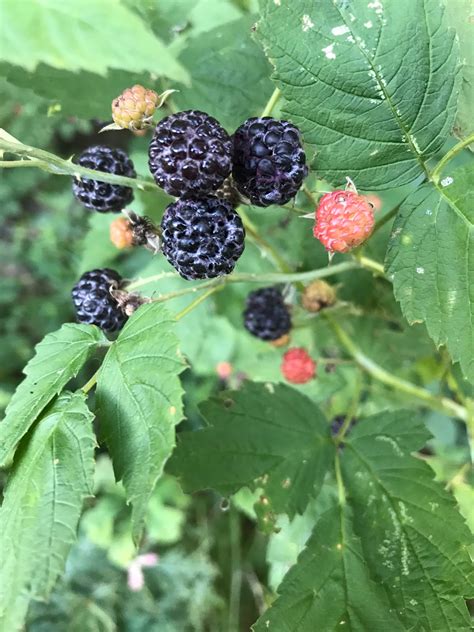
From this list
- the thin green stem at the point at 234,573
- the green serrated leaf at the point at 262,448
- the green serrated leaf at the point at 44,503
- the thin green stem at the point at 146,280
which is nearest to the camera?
the green serrated leaf at the point at 44,503

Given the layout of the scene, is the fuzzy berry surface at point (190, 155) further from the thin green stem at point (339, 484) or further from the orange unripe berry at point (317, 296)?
the thin green stem at point (339, 484)

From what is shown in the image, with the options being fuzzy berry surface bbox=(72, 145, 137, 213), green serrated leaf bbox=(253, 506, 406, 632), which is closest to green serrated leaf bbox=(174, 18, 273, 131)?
fuzzy berry surface bbox=(72, 145, 137, 213)

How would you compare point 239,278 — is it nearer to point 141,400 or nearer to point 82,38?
point 141,400

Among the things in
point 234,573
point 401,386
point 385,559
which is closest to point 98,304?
point 385,559

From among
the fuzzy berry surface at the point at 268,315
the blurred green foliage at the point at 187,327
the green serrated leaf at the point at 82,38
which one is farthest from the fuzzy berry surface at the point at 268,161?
the fuzzy berry surface at the point at 268,315

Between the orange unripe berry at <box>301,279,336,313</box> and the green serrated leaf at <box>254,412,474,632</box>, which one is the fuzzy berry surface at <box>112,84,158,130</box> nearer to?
the orange unripe berry at <box>301,279,336,313</box>

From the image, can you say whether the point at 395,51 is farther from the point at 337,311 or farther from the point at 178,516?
the point at 178,516
